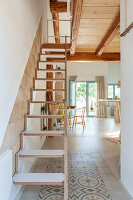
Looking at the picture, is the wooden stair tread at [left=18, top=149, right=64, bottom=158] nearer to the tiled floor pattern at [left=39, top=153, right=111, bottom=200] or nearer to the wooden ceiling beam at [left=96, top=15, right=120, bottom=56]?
the tiled floor pattern at [left=39, top=153, right=111, bottom=200]

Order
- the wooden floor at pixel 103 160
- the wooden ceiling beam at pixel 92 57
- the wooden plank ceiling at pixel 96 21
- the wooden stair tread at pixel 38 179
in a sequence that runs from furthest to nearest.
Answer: the wooden ceiling beam at pixel 92 57
the wooden plank ceiling at pixel 96 21
the wooden floor at pixel 103 160
the wooden stair tread at pixel 38 179

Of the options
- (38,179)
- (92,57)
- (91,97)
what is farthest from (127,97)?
(91,97)

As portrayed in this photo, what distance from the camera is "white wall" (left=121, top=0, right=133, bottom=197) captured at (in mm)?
1893

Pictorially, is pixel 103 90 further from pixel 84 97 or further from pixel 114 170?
pixel 114 170

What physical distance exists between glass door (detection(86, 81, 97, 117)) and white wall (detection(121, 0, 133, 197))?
312 inches

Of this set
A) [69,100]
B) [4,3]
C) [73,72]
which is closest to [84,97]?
[69,100]

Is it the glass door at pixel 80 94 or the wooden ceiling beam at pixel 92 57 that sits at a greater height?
the wooden ceiling beam at pixel 92 57

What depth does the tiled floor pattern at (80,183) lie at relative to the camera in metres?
1.95

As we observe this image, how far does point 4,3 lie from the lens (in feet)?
4.72

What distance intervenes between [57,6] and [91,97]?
5.90m

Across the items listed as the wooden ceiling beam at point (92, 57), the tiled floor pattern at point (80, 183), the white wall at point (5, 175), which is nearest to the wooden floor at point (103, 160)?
the tiled floor pattern at point (80, 183)

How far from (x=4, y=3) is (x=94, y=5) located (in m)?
1.63

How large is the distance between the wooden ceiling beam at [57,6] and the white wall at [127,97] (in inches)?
148

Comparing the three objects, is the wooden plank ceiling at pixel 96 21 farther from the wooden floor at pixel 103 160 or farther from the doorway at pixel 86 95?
the doorway at pixel 86 95
